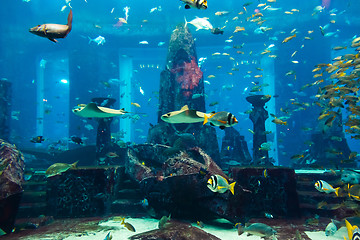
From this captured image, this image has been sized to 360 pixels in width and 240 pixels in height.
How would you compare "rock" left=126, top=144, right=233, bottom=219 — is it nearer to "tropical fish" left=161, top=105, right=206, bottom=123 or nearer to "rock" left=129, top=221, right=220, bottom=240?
"rock" left=129, top=221, right=220, bottom=240

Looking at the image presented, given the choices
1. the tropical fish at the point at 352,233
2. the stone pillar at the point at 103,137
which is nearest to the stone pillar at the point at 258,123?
the stone pillar at the point at 103,137

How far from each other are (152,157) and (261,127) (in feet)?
23.1

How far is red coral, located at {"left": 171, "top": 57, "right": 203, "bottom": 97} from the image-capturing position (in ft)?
41.7

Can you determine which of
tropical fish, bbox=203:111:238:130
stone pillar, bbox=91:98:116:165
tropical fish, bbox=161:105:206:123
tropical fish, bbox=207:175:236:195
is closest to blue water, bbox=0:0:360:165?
stone pillar, bbox=91:98:116:165

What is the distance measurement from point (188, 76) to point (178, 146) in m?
6.62

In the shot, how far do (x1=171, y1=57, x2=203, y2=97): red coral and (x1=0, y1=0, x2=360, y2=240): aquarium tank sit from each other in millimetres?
70

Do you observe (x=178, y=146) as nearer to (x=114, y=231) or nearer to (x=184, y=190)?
(x=184, y=190)

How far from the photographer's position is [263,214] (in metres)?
6.73

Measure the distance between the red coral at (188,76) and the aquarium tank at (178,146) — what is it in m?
0.07

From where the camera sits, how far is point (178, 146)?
297 inches

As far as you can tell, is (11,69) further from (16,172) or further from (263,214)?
(263,214)

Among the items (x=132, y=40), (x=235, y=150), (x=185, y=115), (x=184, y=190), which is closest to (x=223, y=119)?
(x=185, y=115)

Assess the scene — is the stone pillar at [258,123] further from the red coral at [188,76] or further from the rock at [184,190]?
the rock at [184,190]

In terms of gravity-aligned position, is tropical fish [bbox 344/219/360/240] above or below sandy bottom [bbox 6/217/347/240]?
above
